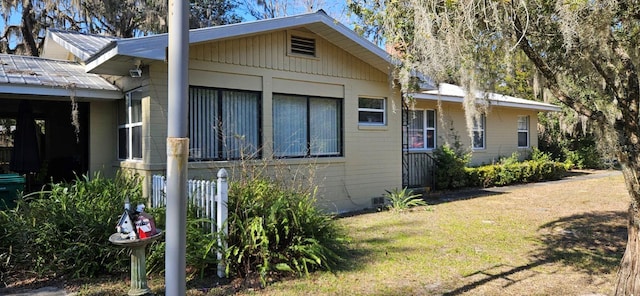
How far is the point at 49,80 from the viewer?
778 centimetres

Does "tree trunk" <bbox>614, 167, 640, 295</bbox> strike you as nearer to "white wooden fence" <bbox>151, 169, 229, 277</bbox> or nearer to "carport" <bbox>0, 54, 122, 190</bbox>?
"white wooden fence" <bbox>151, 169, 229, 277</bbox>

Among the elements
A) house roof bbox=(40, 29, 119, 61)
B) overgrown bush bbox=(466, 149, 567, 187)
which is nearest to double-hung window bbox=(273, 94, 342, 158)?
house roof bbox=(40, 29, 119, 61)

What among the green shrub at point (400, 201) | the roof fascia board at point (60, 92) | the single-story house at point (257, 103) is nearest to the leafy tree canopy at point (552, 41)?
the single-story house at point (257, 103)

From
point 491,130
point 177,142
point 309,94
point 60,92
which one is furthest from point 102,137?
point 491,130

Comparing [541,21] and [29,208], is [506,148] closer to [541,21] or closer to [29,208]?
[541,21]

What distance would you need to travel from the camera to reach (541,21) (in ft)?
16.1

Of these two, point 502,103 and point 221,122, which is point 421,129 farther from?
point 221,122

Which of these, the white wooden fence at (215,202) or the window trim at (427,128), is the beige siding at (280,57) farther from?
the window trim at (427,128)

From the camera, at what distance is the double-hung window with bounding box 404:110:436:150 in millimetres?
14320

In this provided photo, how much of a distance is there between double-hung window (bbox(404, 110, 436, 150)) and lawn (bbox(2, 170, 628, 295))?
4.17m

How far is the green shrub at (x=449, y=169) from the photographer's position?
1355 centimetres

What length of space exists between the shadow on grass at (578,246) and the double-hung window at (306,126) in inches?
181

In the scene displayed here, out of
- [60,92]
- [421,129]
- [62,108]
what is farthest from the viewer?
[421,129]

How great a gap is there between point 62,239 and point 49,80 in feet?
12.6
